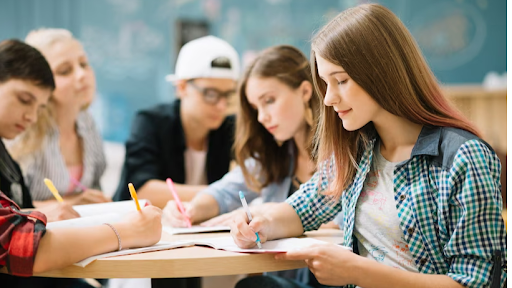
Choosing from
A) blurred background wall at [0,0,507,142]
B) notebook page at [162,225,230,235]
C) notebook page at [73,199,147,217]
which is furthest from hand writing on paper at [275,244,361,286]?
blurred background wall at [0,0,507,142]

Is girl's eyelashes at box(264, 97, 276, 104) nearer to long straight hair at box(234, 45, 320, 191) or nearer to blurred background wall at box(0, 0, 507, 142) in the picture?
long straight hair at box(234, 45, 320, 191)

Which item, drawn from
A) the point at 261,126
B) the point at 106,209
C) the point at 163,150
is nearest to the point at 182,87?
the point at 163,150

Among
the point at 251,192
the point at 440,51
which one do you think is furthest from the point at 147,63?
the point at 251,192

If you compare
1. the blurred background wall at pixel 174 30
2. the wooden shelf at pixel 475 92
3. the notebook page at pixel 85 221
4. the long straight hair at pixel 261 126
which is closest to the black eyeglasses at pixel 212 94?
the long straight hair at pixel 261 126

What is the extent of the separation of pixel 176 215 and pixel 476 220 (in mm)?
873

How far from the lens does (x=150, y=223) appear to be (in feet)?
4.28

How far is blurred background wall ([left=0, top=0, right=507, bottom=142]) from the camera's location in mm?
4359

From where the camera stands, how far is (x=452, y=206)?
116cm

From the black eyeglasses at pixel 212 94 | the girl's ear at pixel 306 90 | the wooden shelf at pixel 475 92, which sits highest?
the girl's ear at pixel 306 90

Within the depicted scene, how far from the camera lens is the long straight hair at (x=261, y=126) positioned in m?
1.91

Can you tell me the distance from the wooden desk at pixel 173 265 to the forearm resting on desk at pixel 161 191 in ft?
3.44

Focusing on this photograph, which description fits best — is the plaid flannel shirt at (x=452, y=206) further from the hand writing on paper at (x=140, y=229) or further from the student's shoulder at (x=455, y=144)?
the hand writing on paper at (x=140, y=229)

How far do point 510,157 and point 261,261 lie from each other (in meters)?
0.58

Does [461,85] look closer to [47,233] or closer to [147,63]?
[147,63]
